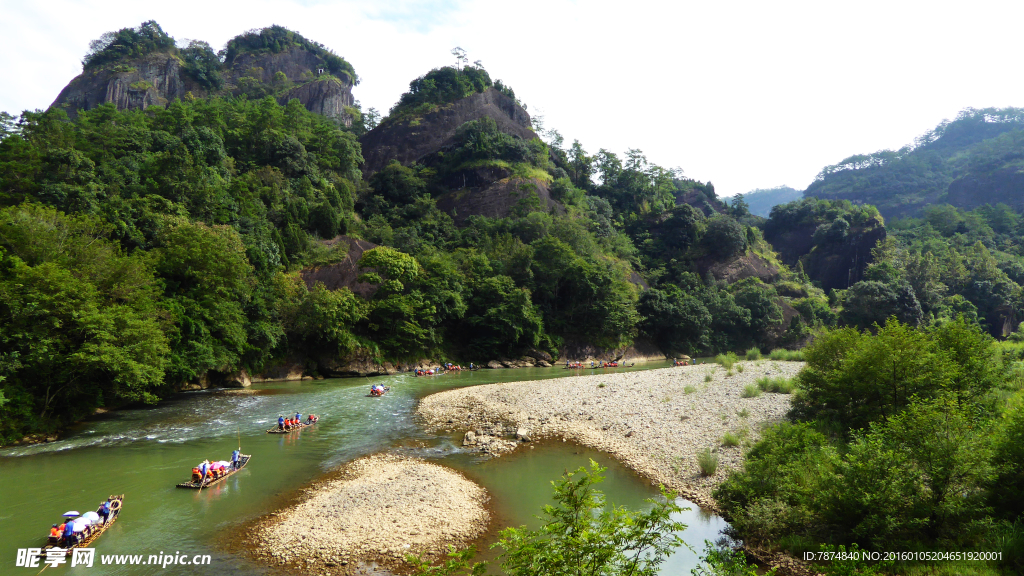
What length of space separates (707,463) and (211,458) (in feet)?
59.9

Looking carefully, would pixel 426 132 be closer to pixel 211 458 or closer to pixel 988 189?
pixel 211 458

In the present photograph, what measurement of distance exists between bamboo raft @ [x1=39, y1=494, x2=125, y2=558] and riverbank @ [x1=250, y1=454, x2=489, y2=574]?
3633 mm

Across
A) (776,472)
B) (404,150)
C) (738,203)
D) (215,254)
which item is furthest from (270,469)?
(738,203)

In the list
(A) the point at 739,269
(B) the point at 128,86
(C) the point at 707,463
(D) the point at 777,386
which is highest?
(B) the point at 128,86

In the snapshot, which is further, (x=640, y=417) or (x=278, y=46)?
(x=278, y=46)

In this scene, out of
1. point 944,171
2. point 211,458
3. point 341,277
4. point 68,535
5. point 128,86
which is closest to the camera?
point 68,535

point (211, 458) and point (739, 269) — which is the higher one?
point (739, 269)

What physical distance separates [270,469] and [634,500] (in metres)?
13.0

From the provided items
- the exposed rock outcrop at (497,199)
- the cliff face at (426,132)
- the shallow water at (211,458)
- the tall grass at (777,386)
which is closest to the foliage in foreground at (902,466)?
the shallow water at (211,458)

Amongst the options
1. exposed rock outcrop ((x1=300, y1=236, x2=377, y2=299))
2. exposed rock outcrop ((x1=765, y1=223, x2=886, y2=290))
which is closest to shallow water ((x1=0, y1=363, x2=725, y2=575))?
exposed rock outcrop ((x1=300, y1=236, x2=377, y2=299))

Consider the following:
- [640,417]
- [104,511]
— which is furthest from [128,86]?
[640,417]

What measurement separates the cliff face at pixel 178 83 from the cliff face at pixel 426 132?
22.9m

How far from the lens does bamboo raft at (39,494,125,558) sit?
34.4 ft

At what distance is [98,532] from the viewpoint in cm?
1139
